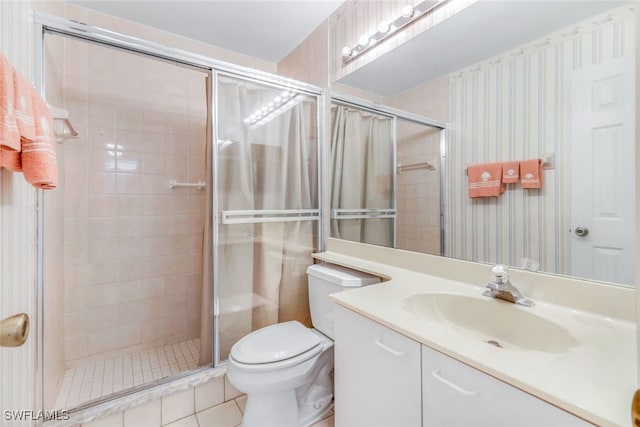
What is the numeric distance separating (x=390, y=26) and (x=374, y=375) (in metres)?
1.63

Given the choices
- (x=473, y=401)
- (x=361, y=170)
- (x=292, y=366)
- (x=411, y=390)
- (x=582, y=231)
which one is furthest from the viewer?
(x=361, y=170)

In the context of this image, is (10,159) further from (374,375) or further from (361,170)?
(361,170)

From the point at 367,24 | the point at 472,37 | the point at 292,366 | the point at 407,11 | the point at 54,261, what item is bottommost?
the point at 292,366

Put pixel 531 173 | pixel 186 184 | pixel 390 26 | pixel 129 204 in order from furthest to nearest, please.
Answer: pixel 186 184 → pixel 129 204 → pixel 390 26 → pixel 531 173

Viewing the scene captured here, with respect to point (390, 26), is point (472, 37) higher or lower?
lower

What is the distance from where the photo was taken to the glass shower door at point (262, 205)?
5.02ft

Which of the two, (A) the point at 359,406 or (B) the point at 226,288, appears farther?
(B) the point at 226,288

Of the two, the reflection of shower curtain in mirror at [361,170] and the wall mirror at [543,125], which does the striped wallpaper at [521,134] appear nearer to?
the wall mirror at [543,125]

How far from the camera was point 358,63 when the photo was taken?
5.51 feet

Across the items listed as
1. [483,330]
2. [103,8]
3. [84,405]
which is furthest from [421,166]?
[103,8]

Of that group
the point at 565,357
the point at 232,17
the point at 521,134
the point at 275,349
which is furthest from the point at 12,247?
the point at 232,17

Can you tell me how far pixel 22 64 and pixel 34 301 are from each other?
876 mm

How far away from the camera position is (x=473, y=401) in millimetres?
617

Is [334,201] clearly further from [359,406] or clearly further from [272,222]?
[359,406]
